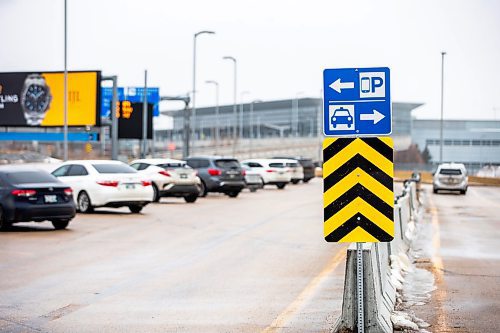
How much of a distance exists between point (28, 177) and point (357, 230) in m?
14.8

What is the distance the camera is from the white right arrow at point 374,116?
889cm

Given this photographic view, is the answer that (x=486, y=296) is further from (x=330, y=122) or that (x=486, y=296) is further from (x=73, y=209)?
(x=73, y=209)

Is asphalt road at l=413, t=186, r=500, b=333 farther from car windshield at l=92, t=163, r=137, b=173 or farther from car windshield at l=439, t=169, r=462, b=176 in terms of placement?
car windshield at l=439, t=169, r=462, b=176

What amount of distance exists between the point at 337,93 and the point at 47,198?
46.2ft

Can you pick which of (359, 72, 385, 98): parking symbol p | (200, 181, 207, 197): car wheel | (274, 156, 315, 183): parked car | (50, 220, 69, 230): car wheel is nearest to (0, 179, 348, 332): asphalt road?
(50, 220, 69, 230): car wheel

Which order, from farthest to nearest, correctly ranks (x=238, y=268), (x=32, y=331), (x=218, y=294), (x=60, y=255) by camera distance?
1. (x=60, y=255)
2. (x=238, y=268)
3. (x=218, y=294)
4. (x=32, y=331)

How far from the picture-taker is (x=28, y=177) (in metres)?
22.3

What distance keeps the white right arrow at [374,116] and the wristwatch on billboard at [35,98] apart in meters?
46.3

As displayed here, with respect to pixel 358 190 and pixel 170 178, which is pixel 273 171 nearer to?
pixel 170 178

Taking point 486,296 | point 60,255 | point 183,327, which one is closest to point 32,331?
point 183,327

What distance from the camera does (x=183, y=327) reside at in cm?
993

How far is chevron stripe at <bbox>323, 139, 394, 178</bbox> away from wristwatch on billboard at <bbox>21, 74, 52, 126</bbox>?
152 feet

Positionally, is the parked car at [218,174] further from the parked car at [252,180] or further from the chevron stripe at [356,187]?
the chevron stripe at [356,187]

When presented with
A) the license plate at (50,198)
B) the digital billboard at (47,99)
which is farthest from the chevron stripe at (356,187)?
the digital billboard at (47,99)
